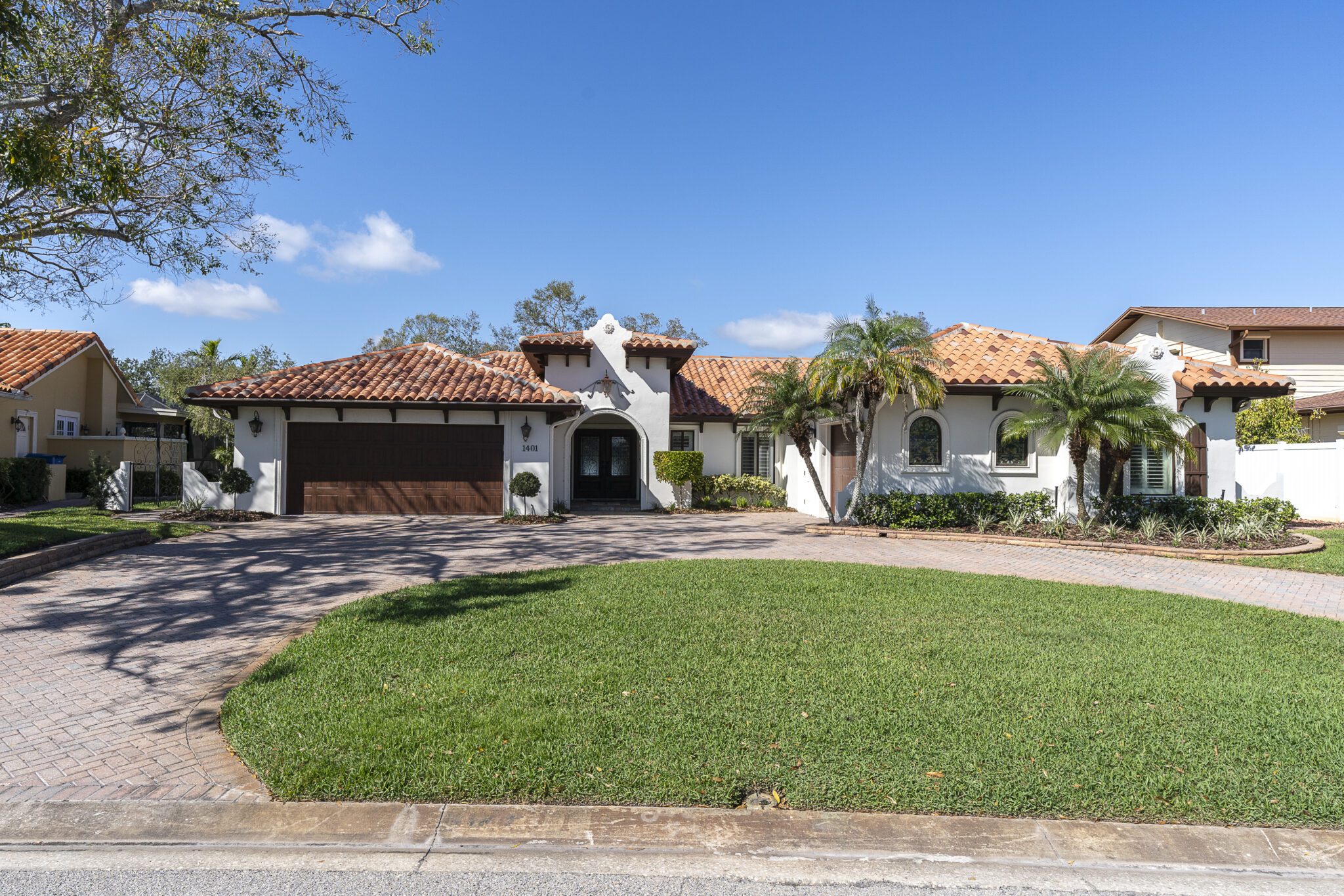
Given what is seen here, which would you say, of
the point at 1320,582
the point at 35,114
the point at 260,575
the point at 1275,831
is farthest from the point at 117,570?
the point at 1320,582

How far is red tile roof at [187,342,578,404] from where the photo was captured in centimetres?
1739

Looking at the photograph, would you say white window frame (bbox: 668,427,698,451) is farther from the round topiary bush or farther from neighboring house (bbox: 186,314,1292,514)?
the round topiary bush

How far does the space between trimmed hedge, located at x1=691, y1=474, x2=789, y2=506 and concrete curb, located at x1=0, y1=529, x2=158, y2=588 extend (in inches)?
514

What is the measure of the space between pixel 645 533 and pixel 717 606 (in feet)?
23.8

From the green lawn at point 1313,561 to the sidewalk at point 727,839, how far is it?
980 centimetres

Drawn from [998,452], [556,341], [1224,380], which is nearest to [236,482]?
[556,341]

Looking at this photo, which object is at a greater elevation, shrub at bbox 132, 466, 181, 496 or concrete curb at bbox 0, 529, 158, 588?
shrub at bbox 132, 466, 181, 496

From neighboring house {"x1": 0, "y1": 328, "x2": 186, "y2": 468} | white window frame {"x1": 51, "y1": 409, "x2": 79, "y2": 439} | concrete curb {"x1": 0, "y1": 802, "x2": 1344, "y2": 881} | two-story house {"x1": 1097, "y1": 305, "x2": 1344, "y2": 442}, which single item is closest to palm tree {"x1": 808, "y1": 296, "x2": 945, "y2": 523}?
concrete curb {"x1": 0, "y1": 802, "x2": 1344, "y2": 881}

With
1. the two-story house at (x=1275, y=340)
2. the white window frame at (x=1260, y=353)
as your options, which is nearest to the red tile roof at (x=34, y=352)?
the two-story house at (x=1275, y=340)

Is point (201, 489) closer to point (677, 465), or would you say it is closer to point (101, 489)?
point (101, 489)

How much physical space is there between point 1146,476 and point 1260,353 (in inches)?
699

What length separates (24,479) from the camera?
18.5 m

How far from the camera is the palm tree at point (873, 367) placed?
14453 mm

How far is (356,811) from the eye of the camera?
369 centimetres
